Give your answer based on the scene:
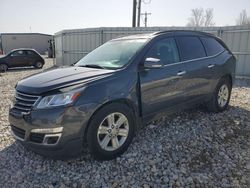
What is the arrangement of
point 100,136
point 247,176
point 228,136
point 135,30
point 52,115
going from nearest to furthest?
point 52,115 < point 247,176 < point 100,136 < point 228,136 < point 135,30

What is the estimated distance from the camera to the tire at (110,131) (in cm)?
299

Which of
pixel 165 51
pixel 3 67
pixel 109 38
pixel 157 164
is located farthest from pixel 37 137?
pixel 3 67

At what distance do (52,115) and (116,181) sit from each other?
1.12 metres

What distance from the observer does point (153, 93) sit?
11.8 ft

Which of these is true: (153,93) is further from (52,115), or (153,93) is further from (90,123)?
(52,115)

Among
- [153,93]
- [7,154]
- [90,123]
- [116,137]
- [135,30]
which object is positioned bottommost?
[7,154]

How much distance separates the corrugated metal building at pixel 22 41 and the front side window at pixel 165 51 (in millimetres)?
44661

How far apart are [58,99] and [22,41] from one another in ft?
157

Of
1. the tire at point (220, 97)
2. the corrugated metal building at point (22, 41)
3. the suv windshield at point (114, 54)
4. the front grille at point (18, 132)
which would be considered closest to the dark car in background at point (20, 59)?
the suv windshield at point (114, 54)

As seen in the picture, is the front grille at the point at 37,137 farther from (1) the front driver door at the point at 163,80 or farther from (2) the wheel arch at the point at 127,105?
(1) the front driver door at the point at 163,80

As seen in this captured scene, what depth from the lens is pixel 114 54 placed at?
3.89m

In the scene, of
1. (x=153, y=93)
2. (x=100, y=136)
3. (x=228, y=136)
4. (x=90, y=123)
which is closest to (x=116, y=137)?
(x=100, y=136)

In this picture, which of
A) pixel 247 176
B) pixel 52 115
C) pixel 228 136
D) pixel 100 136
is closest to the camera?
pixel 52 115

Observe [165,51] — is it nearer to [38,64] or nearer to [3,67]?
[3,67]
